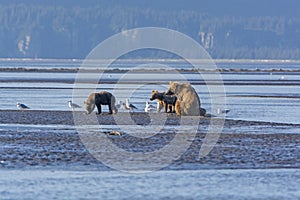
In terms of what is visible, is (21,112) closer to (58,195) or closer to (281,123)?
(281,123)

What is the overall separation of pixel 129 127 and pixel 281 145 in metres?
5.68

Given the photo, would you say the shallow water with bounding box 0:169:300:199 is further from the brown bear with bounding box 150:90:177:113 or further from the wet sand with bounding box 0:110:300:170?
the brown bear with bounding box 150:90:177:113

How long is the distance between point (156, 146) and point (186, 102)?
909 cm

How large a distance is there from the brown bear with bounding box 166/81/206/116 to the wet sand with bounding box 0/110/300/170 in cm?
160

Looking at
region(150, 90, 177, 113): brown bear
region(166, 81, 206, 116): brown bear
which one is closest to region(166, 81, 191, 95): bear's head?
region(166, 81, 206, 116): brown bear

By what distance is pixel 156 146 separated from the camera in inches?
927

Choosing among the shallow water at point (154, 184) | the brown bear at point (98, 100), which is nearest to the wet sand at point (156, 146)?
the shallow water at point (154, 184)

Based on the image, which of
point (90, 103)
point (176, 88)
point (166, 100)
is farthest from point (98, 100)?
point (176, 88)

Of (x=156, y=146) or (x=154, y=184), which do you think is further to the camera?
(x=156, y=146)

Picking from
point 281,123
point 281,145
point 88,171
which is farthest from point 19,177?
point 281,123

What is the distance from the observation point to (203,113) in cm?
3216

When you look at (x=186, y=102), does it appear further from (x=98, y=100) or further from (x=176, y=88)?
(x=98, y=100)

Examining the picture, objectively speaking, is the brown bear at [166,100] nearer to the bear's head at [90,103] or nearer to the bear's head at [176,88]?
the bear's head at [176,88]

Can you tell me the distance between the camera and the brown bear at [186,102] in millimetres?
32156
